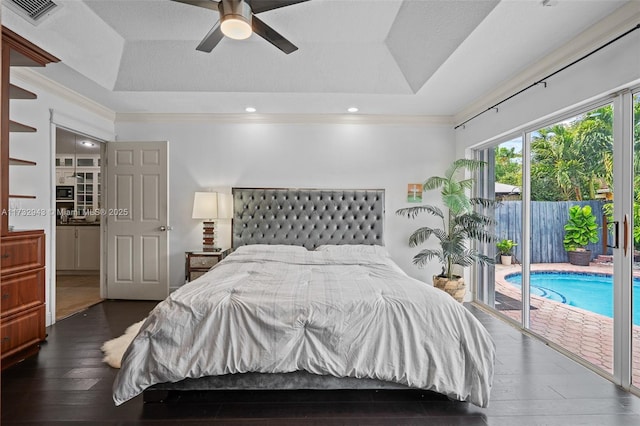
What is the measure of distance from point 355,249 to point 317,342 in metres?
2.12

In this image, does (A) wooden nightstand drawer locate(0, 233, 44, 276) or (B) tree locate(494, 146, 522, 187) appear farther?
(B) tree locate(494, 146, 522, 187)

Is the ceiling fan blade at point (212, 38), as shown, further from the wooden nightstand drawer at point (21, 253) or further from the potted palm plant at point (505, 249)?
the potted palm plant at point (505, 249)

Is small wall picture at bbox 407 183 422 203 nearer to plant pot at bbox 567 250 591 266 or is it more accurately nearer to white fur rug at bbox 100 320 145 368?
plant pot at bbox 567 250 591 266

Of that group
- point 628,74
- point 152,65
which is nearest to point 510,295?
point 628,74

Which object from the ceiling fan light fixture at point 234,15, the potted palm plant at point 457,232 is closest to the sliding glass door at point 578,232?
the potted palm plant at point 457,232

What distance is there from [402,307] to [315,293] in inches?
24.0

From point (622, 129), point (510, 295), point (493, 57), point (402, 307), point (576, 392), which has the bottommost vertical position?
point (576, 392)

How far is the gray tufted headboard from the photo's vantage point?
488cm

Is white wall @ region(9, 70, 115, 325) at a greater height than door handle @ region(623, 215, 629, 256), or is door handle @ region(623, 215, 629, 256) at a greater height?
white wall @ region(9, 70, 115, 325)

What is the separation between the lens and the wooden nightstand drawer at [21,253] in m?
2.99

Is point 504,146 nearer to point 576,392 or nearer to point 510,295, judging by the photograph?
point 510,295

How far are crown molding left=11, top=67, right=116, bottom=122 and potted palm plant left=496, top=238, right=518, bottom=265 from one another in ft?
16.6

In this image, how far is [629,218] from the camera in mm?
2713

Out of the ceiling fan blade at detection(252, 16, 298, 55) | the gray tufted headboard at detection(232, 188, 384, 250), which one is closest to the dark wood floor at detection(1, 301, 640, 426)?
the gray tufted headboard at detection(232, 188, 384, 250)
